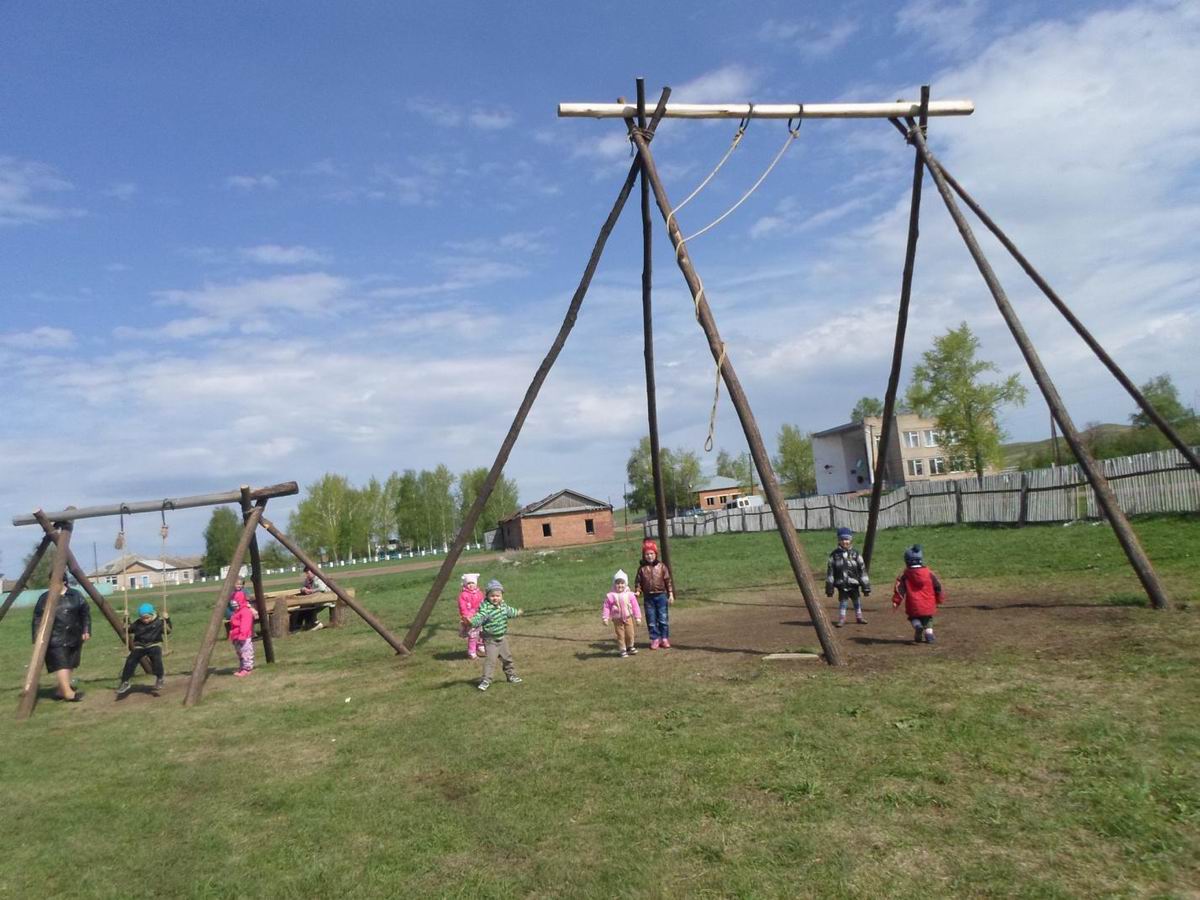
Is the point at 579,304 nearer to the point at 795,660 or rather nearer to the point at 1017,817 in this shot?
the point at 795,660

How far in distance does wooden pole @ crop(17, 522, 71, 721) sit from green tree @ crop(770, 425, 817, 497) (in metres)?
81.9

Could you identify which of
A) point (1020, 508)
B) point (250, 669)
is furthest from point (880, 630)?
point (1020, 508)

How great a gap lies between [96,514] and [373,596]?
16725 millimetres

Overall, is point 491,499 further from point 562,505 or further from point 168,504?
point 168,504

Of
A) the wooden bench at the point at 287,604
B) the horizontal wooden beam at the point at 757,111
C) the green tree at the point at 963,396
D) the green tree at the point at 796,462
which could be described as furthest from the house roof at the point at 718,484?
the horizontal wooden beam at the point at 757,111

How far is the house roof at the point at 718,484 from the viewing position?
102 m

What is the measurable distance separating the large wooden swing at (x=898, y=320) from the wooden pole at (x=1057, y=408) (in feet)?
0.04

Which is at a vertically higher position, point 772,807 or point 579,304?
point 579,304

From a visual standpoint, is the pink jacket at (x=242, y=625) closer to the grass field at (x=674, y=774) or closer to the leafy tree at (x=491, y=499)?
the grass field at (x=674, y=774)

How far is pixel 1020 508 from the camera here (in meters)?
26.4

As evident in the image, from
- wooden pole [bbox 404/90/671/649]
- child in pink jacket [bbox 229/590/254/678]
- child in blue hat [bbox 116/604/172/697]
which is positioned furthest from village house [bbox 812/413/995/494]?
child in blue hat [bbox 116/604/172/697]

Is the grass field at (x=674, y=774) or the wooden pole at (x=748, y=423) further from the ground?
the wooden pole at (x=748, y=423)

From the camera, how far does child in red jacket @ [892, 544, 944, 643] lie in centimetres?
971

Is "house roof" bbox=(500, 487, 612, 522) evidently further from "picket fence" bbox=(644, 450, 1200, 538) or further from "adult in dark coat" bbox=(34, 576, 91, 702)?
"adult in dark coat" bbox=(34, 576, 91, 702)
